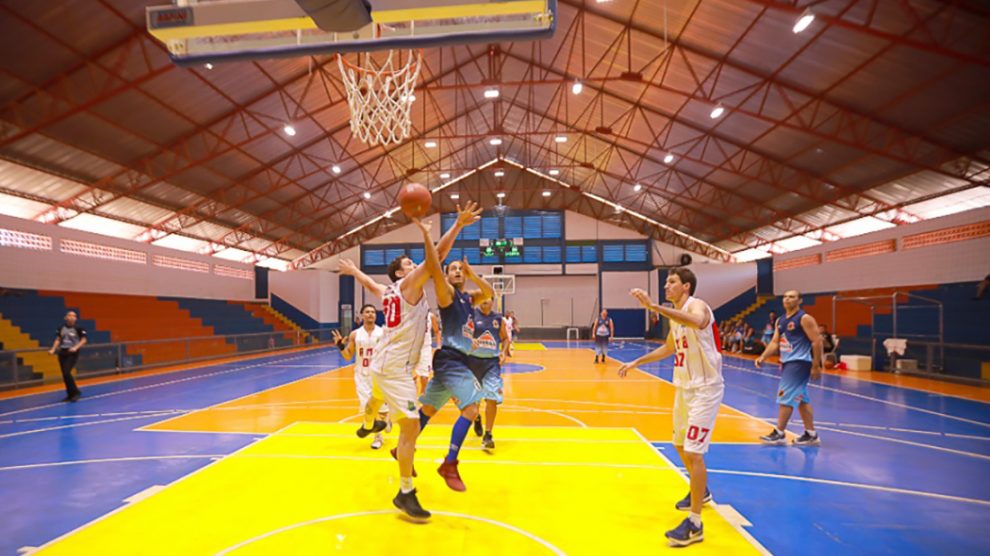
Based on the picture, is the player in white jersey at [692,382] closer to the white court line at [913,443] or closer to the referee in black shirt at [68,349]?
the white court line at [913,443]

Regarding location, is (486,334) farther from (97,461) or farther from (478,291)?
(97,461)

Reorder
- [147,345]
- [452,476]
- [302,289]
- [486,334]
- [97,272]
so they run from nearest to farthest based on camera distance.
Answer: [452,476], [486,334], [147,345], [97,272], [302,289]

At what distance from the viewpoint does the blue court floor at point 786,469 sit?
4172mm

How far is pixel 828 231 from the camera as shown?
2500 centimetres

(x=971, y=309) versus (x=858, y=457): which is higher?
(x=971, y=309)

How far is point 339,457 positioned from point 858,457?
631 cm

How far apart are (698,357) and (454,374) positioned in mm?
2133

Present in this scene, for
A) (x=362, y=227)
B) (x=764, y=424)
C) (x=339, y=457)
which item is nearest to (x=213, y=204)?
(x=362, y=227)

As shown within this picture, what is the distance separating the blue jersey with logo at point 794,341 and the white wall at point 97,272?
21727 mm

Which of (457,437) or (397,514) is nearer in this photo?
(397,514)

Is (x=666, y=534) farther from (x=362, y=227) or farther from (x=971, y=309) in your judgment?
(x=362, y=227)

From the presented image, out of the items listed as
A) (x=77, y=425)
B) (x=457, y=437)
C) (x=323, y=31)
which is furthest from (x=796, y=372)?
(x=77, y=425)

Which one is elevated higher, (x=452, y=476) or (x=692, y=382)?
(x=692, y=382)

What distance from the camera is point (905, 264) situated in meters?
19.5
